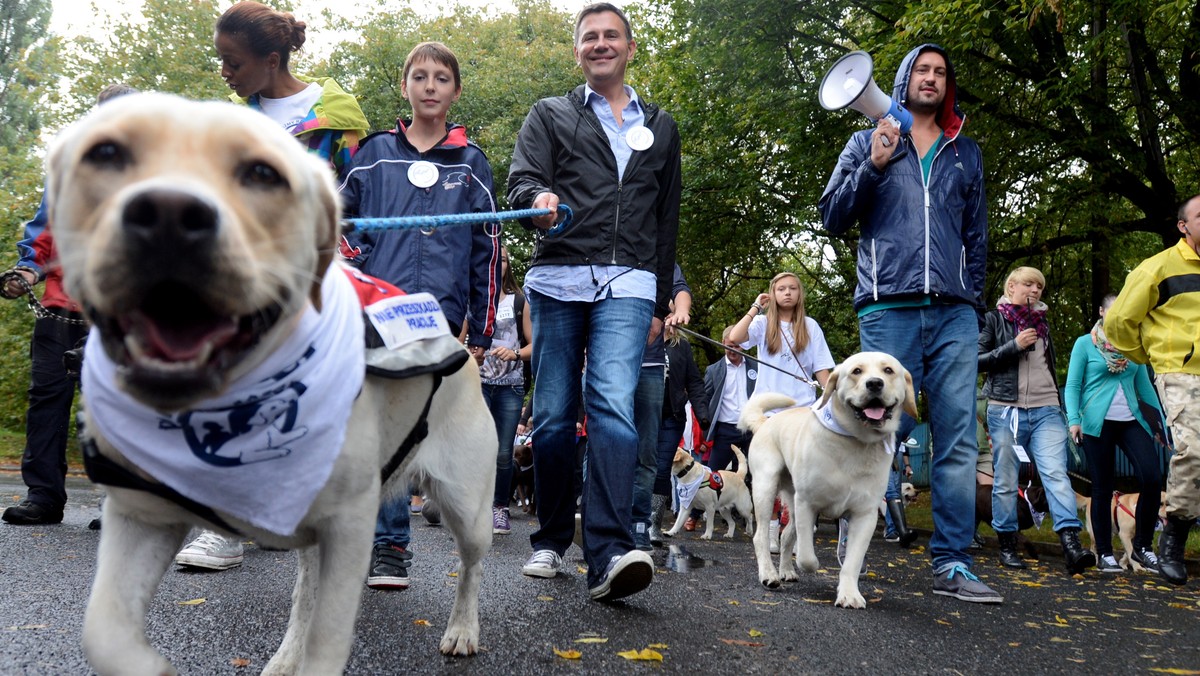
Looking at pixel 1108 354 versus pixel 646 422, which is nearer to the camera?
pixel 646 422

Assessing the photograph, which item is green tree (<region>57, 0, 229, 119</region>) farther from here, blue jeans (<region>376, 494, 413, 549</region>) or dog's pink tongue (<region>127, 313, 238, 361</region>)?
dog's pink tongue (<region>127, 313, 238, 361</region>)

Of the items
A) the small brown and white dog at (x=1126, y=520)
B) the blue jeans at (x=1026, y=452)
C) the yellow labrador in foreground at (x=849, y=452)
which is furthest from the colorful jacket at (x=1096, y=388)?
the yellow labrador in foreground at (x=849, y=452)

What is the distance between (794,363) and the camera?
831 cm

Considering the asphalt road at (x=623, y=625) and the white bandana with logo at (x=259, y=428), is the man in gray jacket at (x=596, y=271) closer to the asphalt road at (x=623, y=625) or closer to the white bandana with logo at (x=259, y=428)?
the asphalt road at (x=623, y=625)

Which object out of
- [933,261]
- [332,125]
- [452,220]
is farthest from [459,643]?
[933,261]

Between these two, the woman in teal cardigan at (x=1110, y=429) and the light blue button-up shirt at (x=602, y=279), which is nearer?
the light blue button-up shirt at (x=602, y=279)

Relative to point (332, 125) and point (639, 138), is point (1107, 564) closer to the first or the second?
point (639, 138)

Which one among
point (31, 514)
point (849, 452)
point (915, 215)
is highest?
point (915, 215)

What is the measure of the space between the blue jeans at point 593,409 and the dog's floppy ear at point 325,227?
2432 millimetres

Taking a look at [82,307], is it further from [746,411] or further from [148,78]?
[148,78]

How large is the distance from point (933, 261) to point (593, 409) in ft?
6.80

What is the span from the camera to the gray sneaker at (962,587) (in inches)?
200

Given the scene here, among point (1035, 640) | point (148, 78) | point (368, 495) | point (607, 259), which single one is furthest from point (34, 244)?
point (148, 78)

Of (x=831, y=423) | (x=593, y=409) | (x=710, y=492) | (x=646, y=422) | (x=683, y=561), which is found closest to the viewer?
(x=593, y=409)
